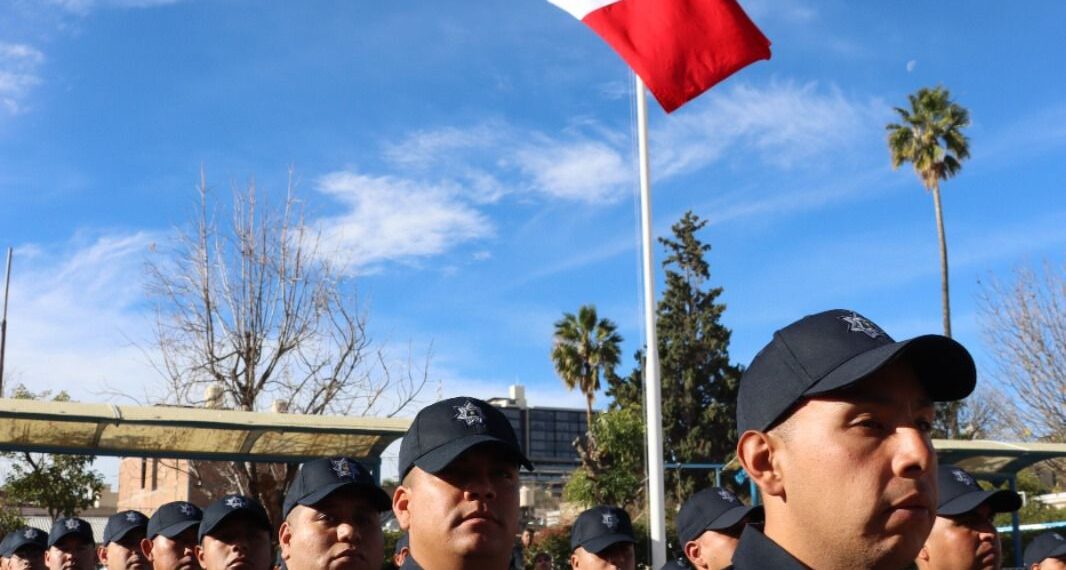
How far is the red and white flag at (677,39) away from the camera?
32.8ft

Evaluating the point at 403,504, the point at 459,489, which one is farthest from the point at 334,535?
A: the point at 459,489

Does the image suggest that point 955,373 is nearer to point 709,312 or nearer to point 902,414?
point 902,414

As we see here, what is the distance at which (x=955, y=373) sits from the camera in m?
2.30

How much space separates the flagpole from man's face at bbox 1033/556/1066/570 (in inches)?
268

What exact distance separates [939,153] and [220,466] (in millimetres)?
25772

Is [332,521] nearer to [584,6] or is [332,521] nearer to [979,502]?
[979,502]

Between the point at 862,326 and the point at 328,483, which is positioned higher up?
the point at 862,326

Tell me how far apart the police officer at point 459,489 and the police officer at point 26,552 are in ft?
20.7

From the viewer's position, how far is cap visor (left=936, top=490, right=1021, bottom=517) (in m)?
4.22

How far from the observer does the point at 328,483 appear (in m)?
4.93

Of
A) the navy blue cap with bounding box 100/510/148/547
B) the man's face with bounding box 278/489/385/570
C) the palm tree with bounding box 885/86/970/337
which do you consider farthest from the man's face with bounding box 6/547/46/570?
the palm tree with bounding box 885/86/970/337

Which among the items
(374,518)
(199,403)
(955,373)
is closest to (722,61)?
(374,518)

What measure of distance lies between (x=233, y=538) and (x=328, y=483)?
48.4 inches

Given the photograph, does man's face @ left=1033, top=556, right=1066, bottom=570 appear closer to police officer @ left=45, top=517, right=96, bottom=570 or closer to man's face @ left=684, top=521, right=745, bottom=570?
man's face @ left=684, top=521, right=745, bottom=570
